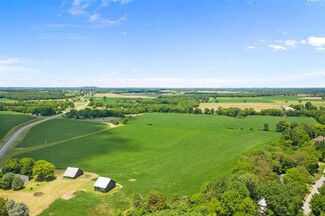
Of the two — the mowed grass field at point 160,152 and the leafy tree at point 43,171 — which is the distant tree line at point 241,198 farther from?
the leafy tree at point 43,171

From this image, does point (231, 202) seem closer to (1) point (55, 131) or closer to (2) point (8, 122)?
(1) point (55, 131)

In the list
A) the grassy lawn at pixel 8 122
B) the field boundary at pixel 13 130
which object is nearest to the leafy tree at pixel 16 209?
the field boundary at pixel 13 130

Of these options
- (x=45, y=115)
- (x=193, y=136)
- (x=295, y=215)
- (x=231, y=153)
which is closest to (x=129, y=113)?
(x=45, y=115)

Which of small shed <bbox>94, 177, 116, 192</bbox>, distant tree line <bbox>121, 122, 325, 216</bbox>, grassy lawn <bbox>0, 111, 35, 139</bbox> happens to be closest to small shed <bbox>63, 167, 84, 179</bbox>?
small shed <bbox>94, 177, 116, 192</bbox>

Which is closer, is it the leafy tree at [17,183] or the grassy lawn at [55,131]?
the leafy tree at [17,183]

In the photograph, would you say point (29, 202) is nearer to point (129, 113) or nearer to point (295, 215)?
→ point (295, 215)

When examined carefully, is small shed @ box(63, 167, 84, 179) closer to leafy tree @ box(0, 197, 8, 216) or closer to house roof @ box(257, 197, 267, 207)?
leafy tree @ box(0, 197, 8, 216)

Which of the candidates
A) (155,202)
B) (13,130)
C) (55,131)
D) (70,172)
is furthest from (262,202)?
(13,130)
